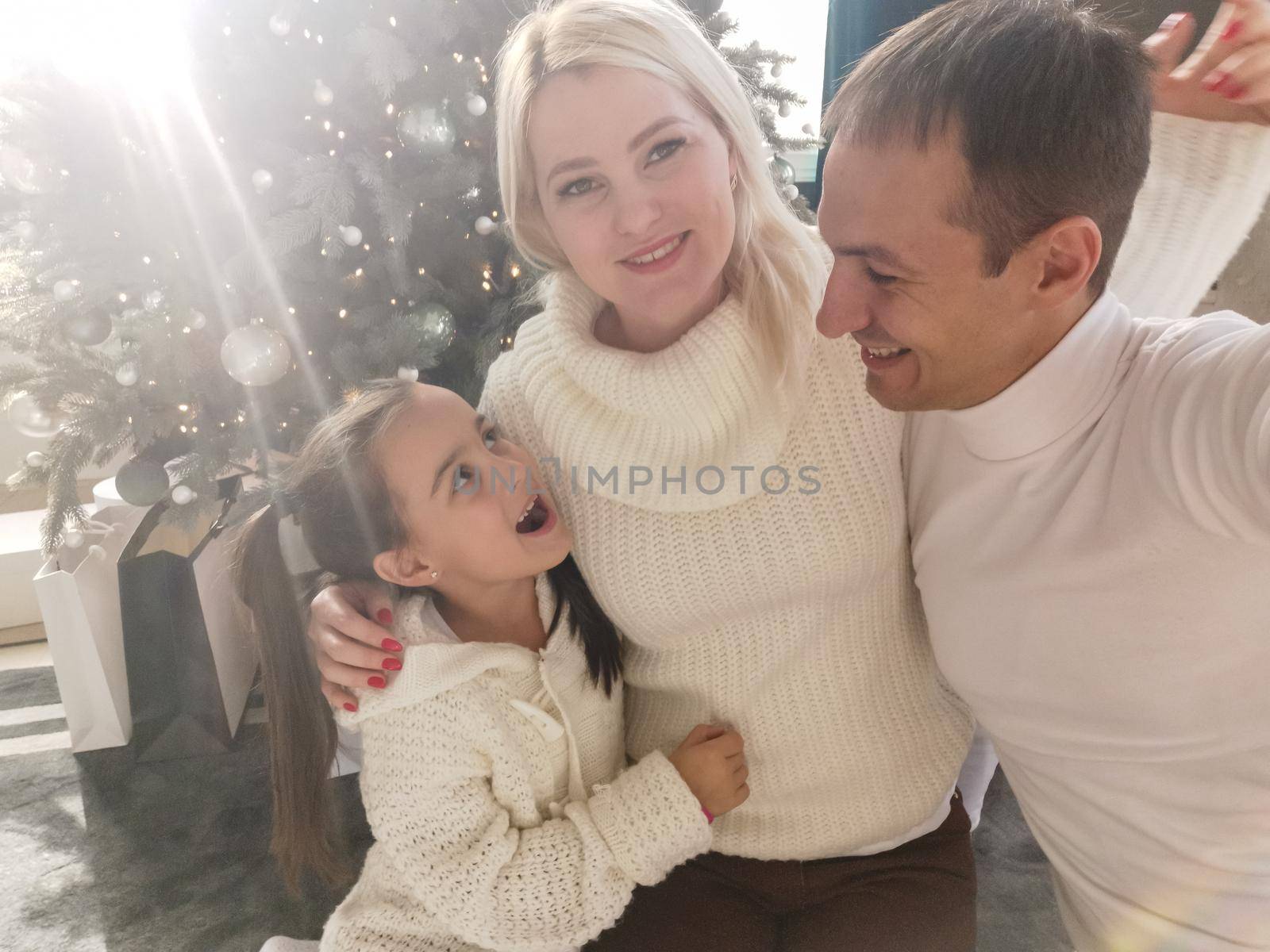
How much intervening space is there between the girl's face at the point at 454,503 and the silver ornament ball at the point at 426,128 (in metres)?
0.68

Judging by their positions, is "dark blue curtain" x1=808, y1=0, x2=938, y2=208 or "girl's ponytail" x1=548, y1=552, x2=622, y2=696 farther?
"dark blue curtain" x1=808, y1=0, x2=938, y2=208

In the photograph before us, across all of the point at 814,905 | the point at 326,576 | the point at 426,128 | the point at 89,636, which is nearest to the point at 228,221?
the point at 426,128

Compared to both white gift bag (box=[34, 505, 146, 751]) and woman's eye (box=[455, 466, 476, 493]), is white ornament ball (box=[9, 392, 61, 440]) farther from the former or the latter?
woman's eye (box=[455, 466, 476, 493])

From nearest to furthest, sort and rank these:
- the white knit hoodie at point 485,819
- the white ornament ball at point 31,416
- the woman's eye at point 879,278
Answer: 1. the woman's eye at point 879,278
2. the white knit hoodie at point 485,819
3. the white ornament ball at point 31,416

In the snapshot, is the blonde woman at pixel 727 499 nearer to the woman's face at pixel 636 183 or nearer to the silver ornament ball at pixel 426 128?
the woman's face at pixel 636 183

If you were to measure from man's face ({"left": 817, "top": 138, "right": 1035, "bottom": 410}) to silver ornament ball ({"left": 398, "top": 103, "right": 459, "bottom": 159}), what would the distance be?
3.02 feet

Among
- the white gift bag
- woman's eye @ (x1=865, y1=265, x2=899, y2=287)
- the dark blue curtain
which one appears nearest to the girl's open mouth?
woman's eye @ (x1=865, y1=265, x2=899, y2=287)

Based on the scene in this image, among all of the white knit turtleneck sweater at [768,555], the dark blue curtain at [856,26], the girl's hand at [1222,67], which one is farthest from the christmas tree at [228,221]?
the dark blue curtain at [856,26]

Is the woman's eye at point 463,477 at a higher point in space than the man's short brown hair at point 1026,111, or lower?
lower

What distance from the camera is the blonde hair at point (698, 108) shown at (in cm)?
99

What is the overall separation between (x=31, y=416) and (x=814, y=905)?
1645 mm

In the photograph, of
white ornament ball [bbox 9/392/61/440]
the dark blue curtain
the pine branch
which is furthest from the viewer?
the dark blue curtain

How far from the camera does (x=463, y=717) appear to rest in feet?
3.26

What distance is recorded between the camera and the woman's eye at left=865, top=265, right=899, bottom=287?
2.67 feet
